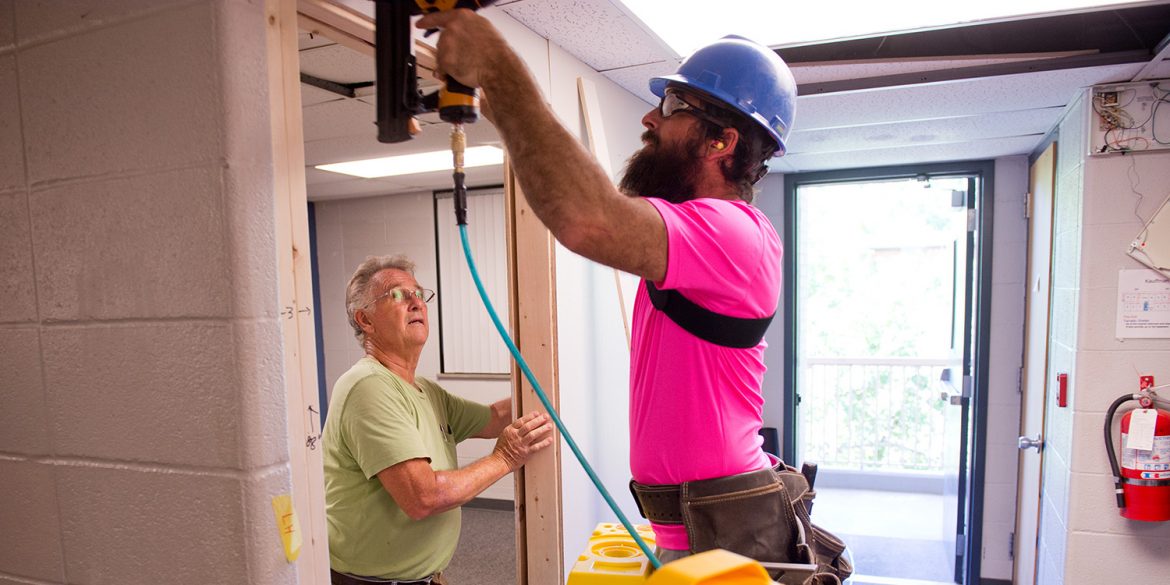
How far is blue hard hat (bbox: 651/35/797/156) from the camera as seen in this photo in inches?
48.1

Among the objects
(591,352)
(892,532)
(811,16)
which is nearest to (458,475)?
(591,352)

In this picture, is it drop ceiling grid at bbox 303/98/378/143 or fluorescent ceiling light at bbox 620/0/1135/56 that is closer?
fluorescent ceiling light at bbox 620/0/1135/56

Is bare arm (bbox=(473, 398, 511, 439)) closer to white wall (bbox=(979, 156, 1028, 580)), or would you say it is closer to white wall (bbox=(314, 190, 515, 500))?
white wall (bbox=(314, 190, 515, 500))

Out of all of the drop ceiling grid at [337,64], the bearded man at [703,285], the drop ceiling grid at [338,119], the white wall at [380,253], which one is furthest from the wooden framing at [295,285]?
the white wall at [380,253]

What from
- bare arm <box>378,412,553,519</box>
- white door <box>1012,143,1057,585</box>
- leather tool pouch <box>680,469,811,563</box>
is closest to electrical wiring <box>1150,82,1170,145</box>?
white door <box>1012,143,1057,585</box>

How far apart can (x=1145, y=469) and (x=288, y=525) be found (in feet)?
9.09

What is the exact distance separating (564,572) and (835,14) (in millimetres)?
1921

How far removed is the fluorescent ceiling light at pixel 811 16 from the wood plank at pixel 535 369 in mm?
679

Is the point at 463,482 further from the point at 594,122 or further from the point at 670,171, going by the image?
the point at 594,122

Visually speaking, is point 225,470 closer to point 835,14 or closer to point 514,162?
point 514,162

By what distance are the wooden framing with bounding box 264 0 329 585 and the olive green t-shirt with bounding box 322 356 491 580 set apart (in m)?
0.56

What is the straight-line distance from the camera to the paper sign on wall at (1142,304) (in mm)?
2283

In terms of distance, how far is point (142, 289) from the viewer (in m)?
1.04

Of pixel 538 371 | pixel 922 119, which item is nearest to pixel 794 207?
pixel 922 119
